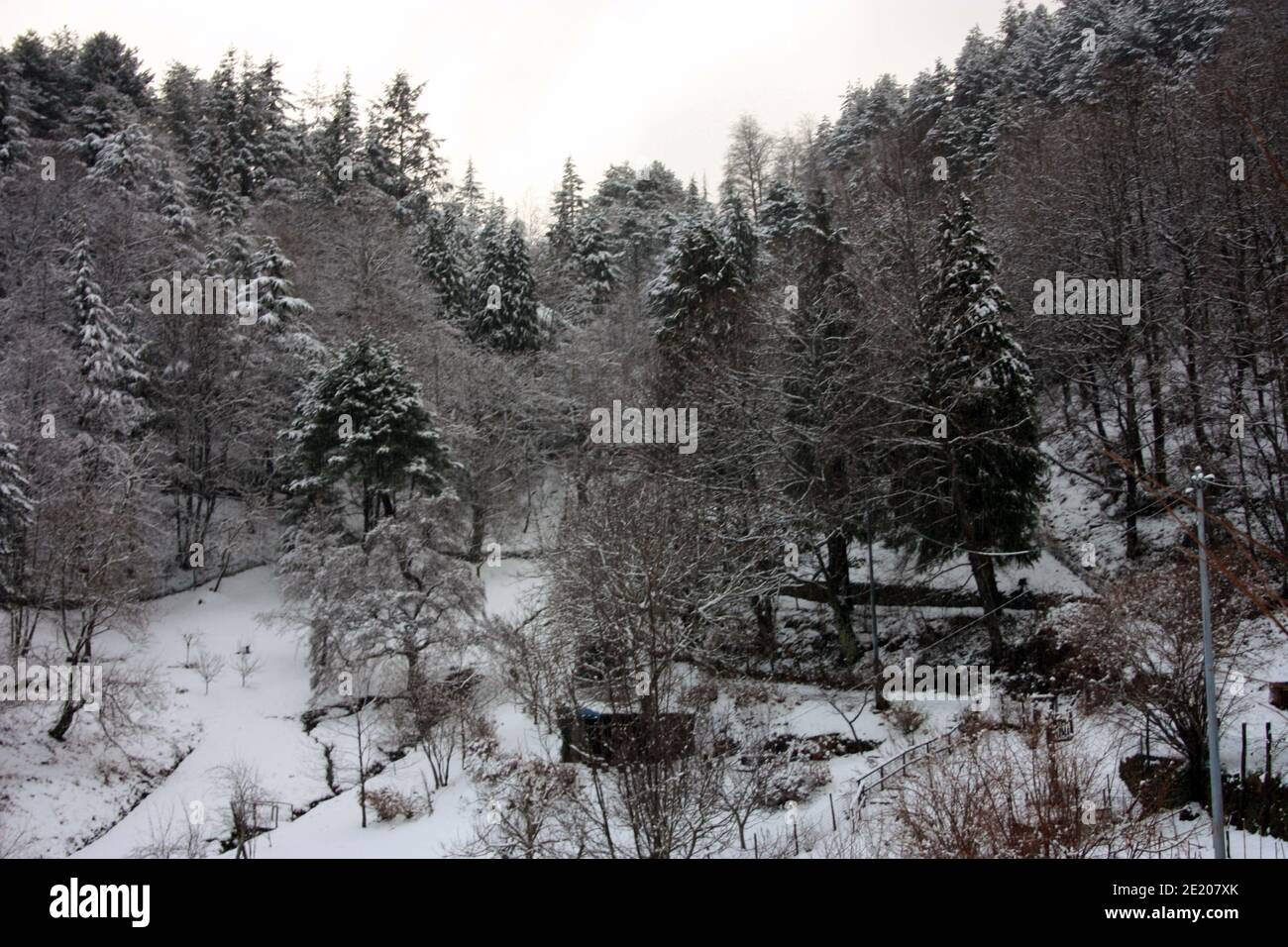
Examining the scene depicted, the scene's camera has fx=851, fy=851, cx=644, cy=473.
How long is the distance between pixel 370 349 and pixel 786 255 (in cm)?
1626

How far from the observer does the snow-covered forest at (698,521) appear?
1669cm

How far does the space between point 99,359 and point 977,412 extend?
31.2m

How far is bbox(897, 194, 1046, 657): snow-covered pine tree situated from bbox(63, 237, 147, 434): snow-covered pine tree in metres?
28.6

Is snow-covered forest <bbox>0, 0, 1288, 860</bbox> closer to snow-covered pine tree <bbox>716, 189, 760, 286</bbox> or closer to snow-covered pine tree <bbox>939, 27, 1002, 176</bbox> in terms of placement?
snow-covered pine tree <bbox>716, 189, 760, 286</bbox>

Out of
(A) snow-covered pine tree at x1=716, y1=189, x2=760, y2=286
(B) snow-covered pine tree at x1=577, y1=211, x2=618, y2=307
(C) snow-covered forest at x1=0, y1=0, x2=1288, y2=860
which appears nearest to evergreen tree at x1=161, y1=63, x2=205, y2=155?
(C) snow-covered forest at x1=0, y1=0, x2=1288, y2=860

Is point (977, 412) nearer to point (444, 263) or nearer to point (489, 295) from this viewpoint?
point (489, 295)

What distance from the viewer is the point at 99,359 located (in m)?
32.1

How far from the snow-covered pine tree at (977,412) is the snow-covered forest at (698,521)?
150 millimetres

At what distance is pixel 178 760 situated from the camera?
77.2ft

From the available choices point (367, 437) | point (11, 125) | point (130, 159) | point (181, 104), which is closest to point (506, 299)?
point (367, 437)

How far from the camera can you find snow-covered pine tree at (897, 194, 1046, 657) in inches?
949

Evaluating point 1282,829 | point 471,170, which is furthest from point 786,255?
point 471,170

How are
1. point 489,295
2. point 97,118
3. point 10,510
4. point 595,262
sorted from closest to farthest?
point 10,510 → point 97,118 → point 489,295 → point 595,262
